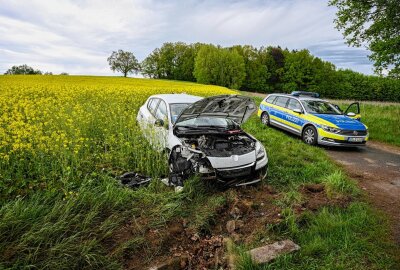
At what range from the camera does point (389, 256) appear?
3379mm

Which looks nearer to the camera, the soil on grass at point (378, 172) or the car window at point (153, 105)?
the soil on grass at point (378, 172)

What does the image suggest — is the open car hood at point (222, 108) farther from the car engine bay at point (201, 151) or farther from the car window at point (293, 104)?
the car window at point (293, 104)

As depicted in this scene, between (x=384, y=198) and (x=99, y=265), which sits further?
(x=384, y=198)

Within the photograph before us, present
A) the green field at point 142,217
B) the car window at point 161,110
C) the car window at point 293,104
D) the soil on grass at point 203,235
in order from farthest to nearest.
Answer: the car window at point 293,104 → the car window at point 161,110 → the soil on grass at point 203,235 → the green field at point 142,217

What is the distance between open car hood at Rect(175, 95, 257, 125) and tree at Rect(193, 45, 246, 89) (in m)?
52.7

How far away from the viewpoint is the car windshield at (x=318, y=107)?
969cm

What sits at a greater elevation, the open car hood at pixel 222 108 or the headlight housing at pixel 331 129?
the open car hood at pixel 222 108

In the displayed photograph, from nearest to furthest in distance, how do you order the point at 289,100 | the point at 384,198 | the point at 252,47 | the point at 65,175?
the point at 65,175
the point at 384,198
the point at 289,100
the point at 252,47

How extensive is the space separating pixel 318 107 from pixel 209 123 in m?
5.77

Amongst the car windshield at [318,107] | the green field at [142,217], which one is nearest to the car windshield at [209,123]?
the green field at [142,217]

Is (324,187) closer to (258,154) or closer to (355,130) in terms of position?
(258,154)

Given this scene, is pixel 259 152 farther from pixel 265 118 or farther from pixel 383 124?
pixel 383 124

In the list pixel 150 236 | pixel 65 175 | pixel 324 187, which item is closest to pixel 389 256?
pixel 324 187

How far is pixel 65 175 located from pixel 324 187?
4.89 metres
